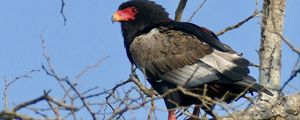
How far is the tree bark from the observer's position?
757 centimetres

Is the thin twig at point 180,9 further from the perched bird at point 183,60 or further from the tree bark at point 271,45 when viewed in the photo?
the tree bark at point 271,45

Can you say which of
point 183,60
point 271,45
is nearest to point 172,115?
point 183,60

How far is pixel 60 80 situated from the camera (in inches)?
217

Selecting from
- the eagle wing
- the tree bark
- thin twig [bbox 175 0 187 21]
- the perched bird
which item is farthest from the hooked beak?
the tree bark

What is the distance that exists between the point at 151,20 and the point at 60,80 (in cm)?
378

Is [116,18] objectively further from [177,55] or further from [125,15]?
[177,55]

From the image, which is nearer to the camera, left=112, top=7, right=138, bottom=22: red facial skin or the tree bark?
the tree bark

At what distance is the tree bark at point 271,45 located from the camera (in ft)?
24.8

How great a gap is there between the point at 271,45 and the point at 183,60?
3.36 ft

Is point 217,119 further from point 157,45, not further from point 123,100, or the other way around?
point 157,45

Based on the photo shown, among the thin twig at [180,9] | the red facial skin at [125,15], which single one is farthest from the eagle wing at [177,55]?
the red facial skin at [125,15]

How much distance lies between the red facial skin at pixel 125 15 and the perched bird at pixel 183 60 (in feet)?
0.26

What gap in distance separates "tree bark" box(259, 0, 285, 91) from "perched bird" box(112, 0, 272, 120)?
0.17 meters

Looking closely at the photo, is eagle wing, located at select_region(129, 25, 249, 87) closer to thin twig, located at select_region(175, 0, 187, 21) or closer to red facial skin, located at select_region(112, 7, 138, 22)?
thin twig, located at select_region(175, 0, 187, 21)
